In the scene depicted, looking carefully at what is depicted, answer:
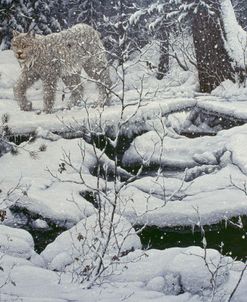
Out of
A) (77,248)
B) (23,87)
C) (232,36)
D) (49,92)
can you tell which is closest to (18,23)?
(232,36)

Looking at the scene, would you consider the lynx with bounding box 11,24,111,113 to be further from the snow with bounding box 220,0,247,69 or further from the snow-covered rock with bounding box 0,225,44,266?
the snow-covered rock with bounding box 0,225,44,266

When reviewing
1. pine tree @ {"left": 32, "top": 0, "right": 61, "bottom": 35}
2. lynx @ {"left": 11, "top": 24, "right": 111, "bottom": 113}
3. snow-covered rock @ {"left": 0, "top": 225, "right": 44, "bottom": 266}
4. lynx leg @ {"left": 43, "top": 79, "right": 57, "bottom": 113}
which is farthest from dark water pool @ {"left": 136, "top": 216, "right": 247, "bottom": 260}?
pine tree @ {"left": 32, "top": 0, "right": 61, "bottom": 35}

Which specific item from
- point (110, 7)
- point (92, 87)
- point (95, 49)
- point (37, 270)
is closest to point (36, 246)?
point (37, 270)

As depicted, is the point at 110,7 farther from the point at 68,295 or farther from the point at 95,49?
the point at 68,295

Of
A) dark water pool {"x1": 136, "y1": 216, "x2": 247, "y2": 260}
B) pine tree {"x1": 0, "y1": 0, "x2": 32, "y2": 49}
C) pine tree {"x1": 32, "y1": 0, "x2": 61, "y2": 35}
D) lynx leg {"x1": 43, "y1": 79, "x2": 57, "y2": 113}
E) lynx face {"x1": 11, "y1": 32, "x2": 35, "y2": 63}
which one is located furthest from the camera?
pine tree {"x1": 32, "y1": 0, "x2": 61, "y2": 35}

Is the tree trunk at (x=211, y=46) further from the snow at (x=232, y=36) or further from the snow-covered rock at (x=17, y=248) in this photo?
the snow-covered rock at (x=17, y=248)

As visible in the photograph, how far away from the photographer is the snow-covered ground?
419cm

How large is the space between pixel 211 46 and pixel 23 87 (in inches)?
154

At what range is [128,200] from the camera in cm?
556

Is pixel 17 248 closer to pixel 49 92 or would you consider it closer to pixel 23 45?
pixel 49 92

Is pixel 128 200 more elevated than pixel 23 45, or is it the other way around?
pixel 23 45

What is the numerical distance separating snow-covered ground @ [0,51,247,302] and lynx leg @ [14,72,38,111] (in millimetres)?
133

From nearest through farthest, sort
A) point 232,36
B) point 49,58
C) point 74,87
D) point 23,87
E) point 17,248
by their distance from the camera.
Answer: point 17,248 → point 49,58 → point 23,87 → point 74,87 → point 232,36

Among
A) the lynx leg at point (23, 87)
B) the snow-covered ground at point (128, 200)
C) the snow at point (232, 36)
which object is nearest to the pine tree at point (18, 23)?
the snow-covered ground at point (128, 200)
